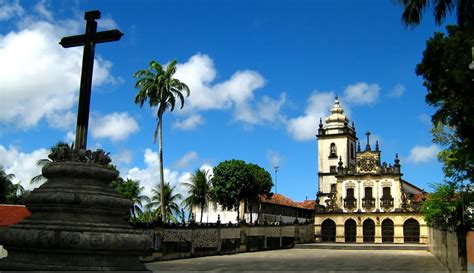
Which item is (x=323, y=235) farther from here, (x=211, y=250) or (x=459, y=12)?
(x=459, y=12)

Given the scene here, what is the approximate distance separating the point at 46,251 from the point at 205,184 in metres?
45.7

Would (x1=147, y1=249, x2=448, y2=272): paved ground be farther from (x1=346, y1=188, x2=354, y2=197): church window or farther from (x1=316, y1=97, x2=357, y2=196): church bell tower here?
(x1=316, y1=97, x2=357, y2=196): church bell tower

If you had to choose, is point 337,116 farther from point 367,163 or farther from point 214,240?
point 214,240

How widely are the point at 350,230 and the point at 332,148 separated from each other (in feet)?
33.2

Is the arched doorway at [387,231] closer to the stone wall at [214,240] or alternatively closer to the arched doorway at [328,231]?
the arched doorway at [328,231]

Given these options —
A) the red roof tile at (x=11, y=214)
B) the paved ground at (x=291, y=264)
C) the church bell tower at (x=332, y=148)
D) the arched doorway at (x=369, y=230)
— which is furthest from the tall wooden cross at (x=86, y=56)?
the church bell tower at (x=332, y=148)

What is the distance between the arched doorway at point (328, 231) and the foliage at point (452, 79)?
127ft

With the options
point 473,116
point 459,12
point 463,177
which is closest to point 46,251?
point 473,116

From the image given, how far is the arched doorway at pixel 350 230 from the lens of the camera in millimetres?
51031

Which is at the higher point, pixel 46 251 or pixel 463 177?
pixel 463 177

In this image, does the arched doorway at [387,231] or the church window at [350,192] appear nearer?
the arched doorway at [387,231]

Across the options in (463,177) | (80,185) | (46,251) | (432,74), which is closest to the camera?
(46,251)

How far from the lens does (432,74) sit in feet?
46.4

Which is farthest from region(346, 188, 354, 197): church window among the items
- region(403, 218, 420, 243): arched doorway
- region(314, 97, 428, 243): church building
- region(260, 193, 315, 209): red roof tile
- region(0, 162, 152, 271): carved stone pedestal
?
region(0, 162, 152, 271): carved stone pedestal
